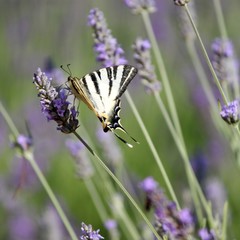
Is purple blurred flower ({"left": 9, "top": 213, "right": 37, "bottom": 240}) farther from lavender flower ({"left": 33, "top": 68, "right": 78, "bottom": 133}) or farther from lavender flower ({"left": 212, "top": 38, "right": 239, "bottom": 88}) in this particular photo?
lavender flower ({"left": 33, "top": 68, "right": 78, "bottom": 133})

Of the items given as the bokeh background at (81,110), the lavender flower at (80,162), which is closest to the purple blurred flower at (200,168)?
the bokeh background at (81,110)

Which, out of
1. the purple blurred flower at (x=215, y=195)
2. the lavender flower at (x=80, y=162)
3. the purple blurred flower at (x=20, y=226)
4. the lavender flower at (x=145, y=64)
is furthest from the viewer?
the purple blurred flower at (x=20, y=226)

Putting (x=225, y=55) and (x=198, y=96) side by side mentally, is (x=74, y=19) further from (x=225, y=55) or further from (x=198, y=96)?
(x=225, y=55)

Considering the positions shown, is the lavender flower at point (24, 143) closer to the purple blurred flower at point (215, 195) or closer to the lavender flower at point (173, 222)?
the lavender flower at point (173, 222)

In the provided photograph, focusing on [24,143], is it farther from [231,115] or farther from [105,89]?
[231,115]

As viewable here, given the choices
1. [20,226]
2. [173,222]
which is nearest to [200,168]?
[173,222]

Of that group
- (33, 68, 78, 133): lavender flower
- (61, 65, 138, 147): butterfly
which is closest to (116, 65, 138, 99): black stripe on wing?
(61, 65, 138, 147): butterfly
